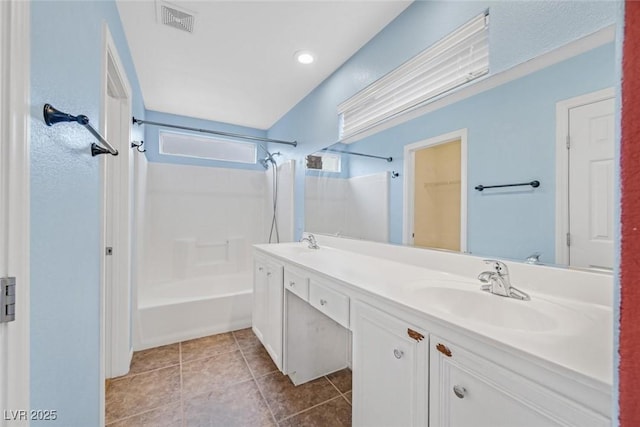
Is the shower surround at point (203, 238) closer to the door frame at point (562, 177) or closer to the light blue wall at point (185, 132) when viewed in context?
the light blue wall at point (185, 132)

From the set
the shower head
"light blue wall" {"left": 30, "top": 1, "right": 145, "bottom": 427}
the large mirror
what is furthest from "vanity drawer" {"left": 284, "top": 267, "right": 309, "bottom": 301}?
the shower head

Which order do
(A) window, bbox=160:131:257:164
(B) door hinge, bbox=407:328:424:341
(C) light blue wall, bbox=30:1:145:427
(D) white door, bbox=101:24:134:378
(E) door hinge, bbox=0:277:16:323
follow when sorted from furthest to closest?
(A) window, bbox=160:131:257:164 < (D) white door, bbox=101:24:134:378 < (B) door hinge, bbox=407:328:424:341 < (C) light blue wall, bbox=30:1:145:427 < (E) door hinge, bbox=0:277:16:323

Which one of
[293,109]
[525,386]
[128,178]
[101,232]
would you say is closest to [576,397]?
[525,386]

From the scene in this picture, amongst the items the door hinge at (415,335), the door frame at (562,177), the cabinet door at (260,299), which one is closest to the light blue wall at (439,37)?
the door frame at (562,177)

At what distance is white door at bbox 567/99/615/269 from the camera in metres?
0.82

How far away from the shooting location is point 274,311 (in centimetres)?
188

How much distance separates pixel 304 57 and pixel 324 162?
0.84 metres

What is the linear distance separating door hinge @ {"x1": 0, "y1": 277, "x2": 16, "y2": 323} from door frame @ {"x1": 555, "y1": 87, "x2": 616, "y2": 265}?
1.54 meters

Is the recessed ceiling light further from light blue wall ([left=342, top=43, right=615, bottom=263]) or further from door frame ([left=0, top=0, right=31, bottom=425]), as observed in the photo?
door frame ([left=0, top=0, right=31, bottom=425])

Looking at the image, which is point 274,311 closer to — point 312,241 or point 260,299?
point 260,299

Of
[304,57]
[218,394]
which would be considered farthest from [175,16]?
[218,394]

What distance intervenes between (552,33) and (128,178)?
250 centimetres

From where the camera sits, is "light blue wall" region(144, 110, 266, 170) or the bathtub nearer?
the bathtub

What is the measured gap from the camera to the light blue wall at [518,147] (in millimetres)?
925
